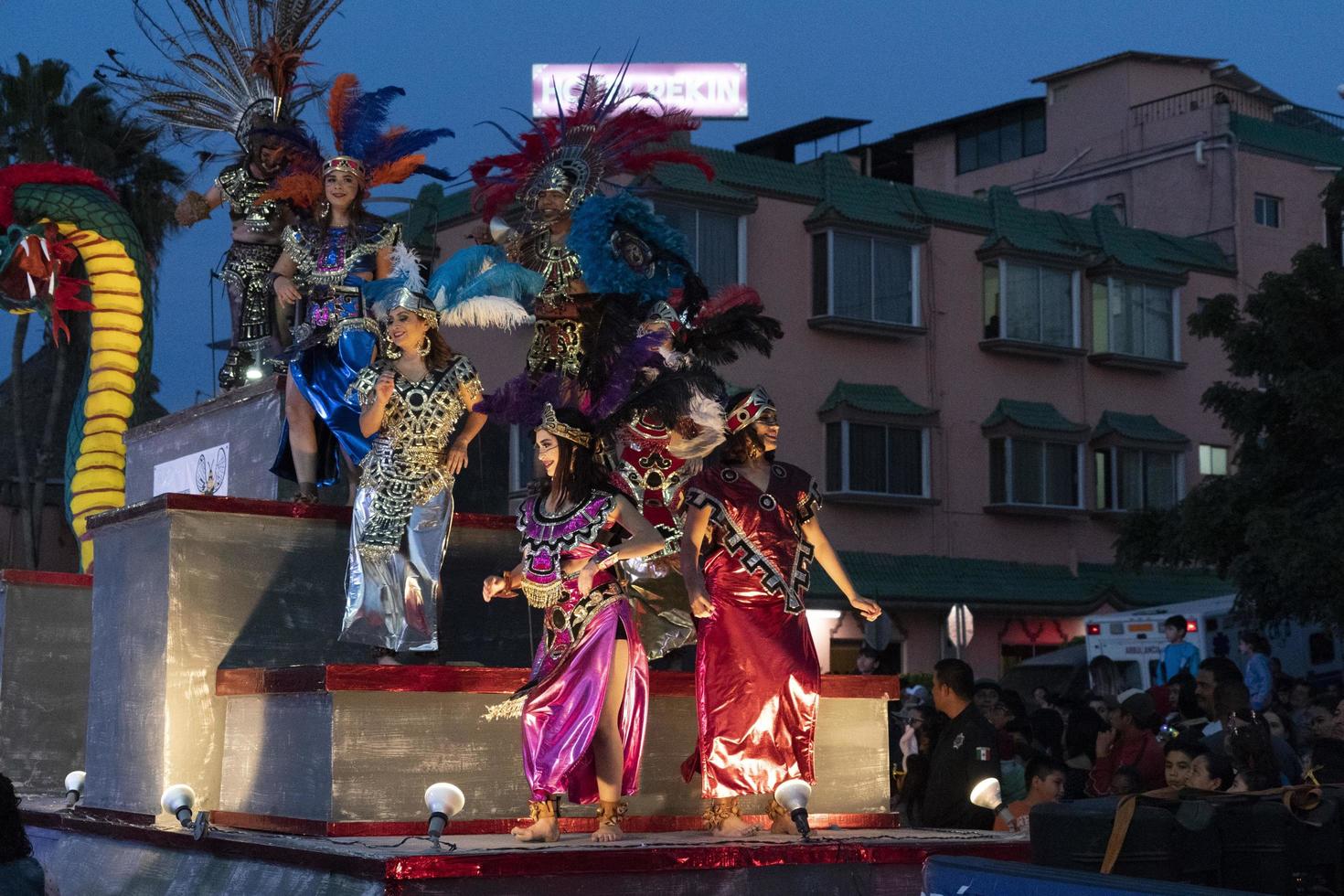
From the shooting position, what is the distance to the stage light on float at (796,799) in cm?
725

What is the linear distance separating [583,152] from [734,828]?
137 inches

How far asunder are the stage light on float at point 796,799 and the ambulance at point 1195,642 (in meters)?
13.2

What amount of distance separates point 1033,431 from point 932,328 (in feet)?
7.54

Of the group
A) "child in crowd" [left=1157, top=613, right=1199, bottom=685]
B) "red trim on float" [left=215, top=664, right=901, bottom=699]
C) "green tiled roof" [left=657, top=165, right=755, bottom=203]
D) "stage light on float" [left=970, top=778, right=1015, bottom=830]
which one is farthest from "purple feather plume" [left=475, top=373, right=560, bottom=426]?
"green tiled roof" [left=657, top=165, right=755, bottom=203]

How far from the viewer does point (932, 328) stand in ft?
91.0

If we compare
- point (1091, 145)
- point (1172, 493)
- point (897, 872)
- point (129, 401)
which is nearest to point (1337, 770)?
point (897, 872)

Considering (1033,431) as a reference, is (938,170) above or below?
above

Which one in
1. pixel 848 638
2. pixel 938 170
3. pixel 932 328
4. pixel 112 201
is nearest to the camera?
pixel 112 201

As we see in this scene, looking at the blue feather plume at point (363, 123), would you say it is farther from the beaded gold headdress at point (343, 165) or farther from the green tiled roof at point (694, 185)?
the green tiled roof at point (694, 185)

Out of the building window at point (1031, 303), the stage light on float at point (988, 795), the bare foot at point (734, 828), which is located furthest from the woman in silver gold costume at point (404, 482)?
the building window at point (1031, 303)

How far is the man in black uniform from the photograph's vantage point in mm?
8164

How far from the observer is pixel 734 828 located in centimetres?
A: 745

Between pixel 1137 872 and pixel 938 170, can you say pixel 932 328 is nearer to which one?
pixel 938 170

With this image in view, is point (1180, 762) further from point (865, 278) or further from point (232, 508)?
point (865, 278)
